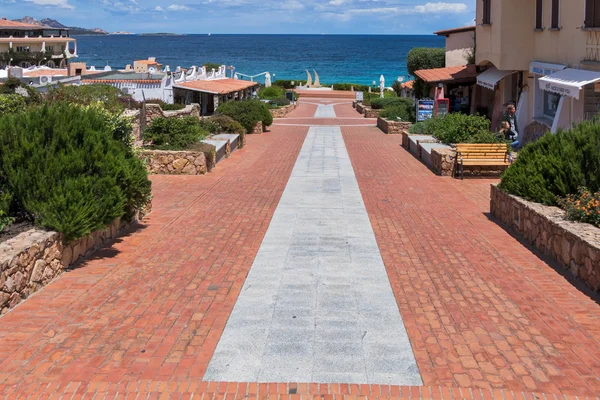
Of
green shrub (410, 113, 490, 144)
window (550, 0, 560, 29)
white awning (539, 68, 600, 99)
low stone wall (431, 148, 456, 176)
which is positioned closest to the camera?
white awning (539, 68, 600, 99)

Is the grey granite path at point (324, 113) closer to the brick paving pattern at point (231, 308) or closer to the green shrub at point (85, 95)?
the green shrub at point (85, 95)

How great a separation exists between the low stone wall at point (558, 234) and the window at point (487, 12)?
46.1 ft

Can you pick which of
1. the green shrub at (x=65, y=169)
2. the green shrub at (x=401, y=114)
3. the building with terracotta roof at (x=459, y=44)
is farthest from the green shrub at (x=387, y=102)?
the green shrub at (x=65, y=169)

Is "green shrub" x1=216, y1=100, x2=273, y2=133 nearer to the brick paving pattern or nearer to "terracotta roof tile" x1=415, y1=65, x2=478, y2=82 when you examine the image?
"terracotta roof tile" x1=415, y1=65, x2=478, y2=82

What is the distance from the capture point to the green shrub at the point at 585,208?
902cm

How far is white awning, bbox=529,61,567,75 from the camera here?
19281mm

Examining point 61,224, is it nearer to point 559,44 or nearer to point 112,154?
point 112,154

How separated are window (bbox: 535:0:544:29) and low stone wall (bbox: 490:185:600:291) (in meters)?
11.4

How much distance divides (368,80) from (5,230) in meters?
122

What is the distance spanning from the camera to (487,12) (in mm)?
24750

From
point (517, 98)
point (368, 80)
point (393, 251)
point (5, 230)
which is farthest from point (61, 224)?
point (368, 80)

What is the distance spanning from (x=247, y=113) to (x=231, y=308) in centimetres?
2319

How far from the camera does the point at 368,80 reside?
127750 mm

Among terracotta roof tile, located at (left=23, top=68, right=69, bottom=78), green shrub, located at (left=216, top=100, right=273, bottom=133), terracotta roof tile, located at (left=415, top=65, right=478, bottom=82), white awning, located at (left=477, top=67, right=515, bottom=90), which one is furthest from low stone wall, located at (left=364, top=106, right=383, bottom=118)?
terracotta roof tile, located at (left=23, top=68, right=69, bottom=78)
